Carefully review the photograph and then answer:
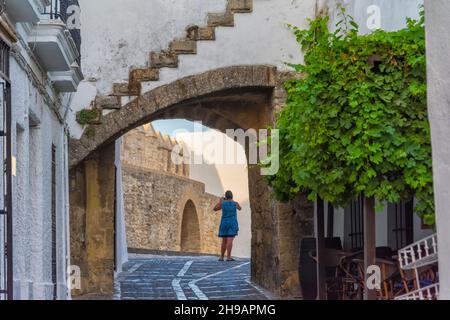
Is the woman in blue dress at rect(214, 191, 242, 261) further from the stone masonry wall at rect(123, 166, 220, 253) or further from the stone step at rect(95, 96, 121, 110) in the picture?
the stone masonry wall at rect(123, 166, 220, 253)

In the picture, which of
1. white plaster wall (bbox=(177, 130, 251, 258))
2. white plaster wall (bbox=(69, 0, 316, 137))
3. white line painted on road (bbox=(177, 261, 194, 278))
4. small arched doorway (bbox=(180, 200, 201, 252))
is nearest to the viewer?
white plaster wall (bbox=(69, 0, 316, 137))

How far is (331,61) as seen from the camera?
10508mm

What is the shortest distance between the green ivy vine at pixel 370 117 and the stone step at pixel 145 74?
15.5 ft

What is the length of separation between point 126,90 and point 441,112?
881cm

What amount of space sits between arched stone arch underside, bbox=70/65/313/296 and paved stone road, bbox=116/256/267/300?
1.41 feet

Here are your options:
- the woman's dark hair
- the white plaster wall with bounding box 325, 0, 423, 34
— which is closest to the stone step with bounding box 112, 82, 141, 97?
the white plaster wall with bounding box 325, 0, 423, 34

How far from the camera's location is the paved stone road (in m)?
14.7

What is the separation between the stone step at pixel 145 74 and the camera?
15.2 m

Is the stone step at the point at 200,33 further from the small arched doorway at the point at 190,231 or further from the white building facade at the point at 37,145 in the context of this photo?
the small arched doorway at the point at 190,231

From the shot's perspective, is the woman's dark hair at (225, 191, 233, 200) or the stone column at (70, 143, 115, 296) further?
the woman's dark hair at (225, 191, 233, 200)

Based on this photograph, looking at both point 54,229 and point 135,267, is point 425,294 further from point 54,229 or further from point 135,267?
point 135,267

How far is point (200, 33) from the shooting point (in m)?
15.4
